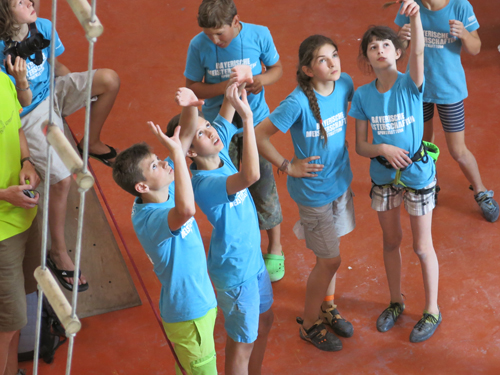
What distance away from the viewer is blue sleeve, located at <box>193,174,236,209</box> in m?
2.26

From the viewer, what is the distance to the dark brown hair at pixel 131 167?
2254 millimetres

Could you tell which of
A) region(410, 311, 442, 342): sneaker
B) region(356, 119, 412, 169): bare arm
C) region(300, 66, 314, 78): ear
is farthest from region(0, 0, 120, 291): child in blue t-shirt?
region(410, 311, 442, 342): sneaker

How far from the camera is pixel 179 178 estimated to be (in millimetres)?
2021

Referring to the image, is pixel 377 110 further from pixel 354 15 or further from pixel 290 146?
pixel 354 15

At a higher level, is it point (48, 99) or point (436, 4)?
point (436, 4)


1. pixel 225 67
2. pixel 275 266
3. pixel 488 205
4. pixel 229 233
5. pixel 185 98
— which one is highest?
pixel 185 98

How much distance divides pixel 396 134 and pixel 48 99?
1831mm

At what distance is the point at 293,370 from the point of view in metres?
3.05

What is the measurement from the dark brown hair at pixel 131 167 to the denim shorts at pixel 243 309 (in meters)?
0.59

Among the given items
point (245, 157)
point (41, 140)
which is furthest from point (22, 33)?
point (245, 157)

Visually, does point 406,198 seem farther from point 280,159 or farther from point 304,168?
point 280,159

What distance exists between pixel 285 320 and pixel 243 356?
2.65 ft

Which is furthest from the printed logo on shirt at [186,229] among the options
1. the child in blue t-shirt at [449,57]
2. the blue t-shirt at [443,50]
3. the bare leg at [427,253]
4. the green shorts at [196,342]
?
the blue t-shirt at [443,50]

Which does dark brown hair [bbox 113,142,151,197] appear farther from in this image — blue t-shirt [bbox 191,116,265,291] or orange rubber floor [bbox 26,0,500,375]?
orange rubber floor [bbox 26,0,500,375]
